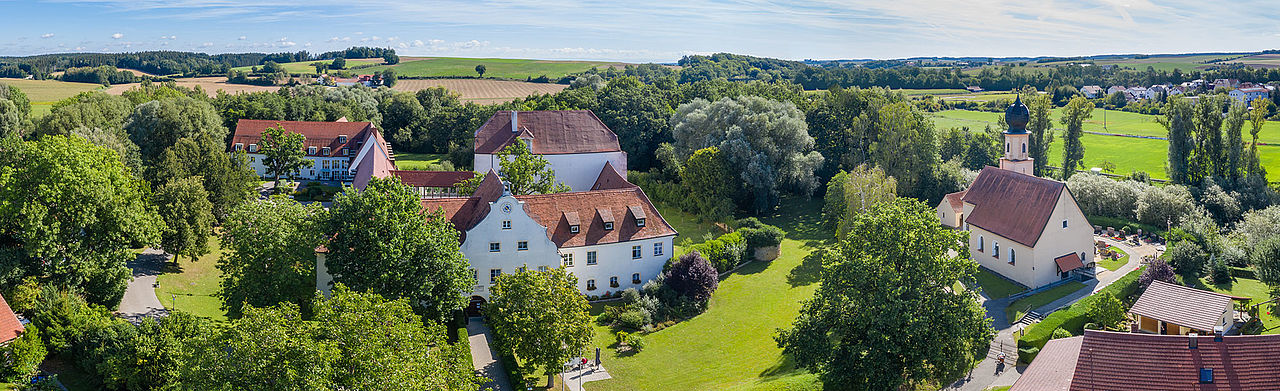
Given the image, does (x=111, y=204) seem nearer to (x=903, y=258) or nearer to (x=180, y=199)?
(x=180, y=199)

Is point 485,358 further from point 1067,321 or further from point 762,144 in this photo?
point 762,144

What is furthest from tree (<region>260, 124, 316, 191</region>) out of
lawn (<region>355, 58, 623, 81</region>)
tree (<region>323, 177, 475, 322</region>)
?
lawn (<region>355, 58, 623, 81</region>)

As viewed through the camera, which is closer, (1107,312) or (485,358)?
(485,358)

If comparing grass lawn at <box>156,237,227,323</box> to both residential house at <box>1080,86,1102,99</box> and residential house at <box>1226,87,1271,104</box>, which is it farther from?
residential house at <box>1080,86,1102,99</box>

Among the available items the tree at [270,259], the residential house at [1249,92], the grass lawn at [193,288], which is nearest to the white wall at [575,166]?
the grass lawn at [193,288]

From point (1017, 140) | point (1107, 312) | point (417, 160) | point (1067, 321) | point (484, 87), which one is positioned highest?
point (484, 87)

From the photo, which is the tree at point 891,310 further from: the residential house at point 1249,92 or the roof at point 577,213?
the residential house at point 1249,92

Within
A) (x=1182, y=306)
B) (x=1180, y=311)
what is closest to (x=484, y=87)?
(x=1182, y=306)
